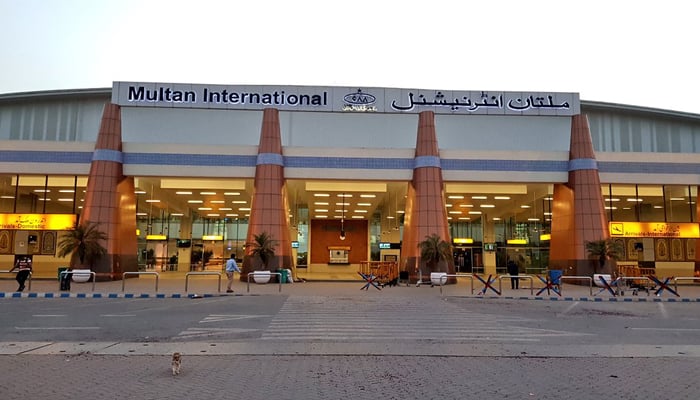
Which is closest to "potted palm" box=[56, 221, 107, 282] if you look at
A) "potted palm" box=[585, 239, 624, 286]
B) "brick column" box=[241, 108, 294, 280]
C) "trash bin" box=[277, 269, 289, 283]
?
"brick column" box=[241, 108, 294, 280]

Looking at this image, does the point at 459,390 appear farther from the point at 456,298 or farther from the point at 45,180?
the point at 45,180

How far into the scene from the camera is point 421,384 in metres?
7.04

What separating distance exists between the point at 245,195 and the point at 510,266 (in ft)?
57.3

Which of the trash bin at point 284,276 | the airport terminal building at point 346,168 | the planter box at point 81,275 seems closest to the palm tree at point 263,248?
the airport terminal building at point 346,168

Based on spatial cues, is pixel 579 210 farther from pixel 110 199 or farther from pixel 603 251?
pixel 110 199

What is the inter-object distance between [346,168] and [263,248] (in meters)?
6.46

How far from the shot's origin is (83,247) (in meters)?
25.1

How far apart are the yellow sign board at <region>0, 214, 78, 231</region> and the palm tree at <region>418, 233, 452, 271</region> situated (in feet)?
63.4

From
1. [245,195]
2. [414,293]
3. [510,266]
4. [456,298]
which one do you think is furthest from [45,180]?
[510,266]

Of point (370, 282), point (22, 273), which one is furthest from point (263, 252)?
point (22, 273)

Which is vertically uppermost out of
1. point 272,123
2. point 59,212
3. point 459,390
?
point 272,123

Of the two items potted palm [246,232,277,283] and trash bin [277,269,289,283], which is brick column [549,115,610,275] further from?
potted palm [246,232,277,283]

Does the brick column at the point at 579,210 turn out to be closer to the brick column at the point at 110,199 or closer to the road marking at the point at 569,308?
the road marking at the point at 569,308

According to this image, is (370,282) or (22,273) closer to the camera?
(22,273)
